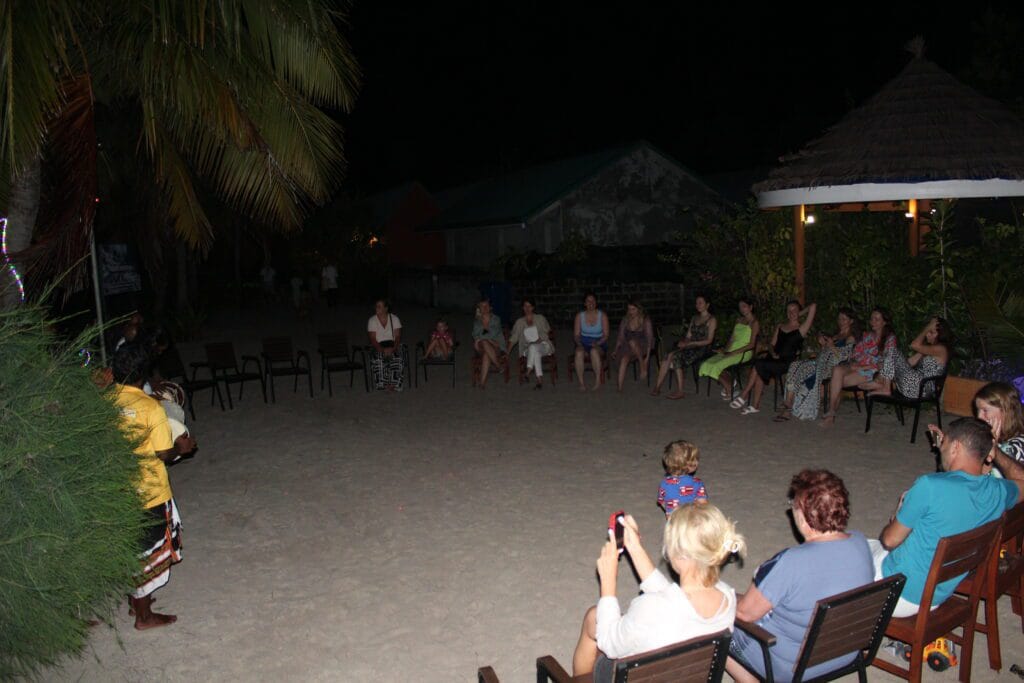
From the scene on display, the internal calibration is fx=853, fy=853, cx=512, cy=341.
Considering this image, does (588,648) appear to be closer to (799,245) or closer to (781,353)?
(781,353)

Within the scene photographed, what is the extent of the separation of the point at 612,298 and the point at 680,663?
17.5 metres

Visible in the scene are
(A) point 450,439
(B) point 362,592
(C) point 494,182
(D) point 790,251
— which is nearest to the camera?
(B) point 362,592

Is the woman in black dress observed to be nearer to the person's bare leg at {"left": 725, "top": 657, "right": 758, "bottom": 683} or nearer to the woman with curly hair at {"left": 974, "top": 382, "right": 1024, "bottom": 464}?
the woman with curly hair at {"left": 974, "top": 382, "right": 1024, "bottom": 464}

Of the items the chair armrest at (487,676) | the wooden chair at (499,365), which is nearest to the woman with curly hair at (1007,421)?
the chair armrest at (487,676)

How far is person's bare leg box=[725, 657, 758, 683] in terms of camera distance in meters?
3.70

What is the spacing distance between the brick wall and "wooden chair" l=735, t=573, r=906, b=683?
16.5 m

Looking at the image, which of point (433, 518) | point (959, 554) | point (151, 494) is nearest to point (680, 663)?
point (959, 554)

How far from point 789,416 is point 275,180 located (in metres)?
6.24

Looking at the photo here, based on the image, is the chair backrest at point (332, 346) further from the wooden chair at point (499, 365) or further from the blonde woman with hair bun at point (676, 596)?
the blonde woman with hair bun at point (676, 596)

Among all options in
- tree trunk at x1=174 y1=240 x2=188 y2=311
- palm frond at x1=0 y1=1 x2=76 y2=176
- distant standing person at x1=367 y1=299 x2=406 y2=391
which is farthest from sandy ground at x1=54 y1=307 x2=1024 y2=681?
tree trunk at x1=174 y1=240 x2=188 y2=311

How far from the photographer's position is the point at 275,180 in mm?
8656

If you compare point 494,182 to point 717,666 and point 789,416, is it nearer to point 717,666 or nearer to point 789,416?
point 789,416

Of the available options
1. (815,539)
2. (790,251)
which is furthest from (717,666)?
(790,251)

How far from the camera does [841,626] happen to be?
134 inches
